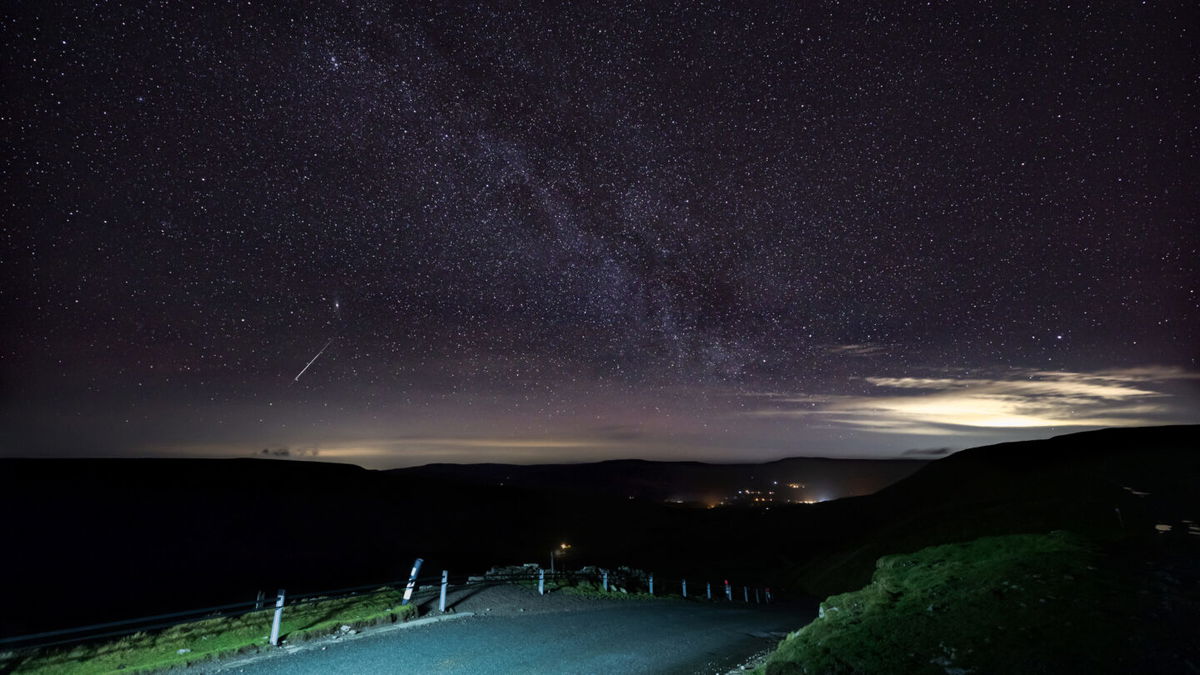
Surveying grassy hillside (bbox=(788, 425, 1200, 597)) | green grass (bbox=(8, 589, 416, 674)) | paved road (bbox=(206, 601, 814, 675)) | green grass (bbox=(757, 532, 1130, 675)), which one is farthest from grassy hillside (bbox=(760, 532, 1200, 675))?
green grass (bbox=(8, 589, 416, 674))

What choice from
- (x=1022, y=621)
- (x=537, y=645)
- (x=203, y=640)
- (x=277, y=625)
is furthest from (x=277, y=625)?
(x=1022, y=621)

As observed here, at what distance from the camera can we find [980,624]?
28.2ft

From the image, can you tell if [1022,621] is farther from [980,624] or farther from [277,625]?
[277,625]

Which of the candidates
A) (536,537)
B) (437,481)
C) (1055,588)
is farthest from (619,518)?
(1055,588)

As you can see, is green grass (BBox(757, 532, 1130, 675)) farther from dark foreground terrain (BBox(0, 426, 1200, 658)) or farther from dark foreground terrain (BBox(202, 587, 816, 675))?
dark foreground terrain (BBox(0, 426, 1200, 658))

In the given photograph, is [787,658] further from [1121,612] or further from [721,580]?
[721,580]

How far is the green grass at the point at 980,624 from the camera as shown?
23.9 feet

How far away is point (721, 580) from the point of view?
53812 mm

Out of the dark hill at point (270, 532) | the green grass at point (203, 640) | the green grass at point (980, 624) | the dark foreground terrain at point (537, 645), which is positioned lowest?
the dark hill at point (270, 532)

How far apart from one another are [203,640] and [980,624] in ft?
44.2

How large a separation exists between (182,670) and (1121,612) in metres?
14.7

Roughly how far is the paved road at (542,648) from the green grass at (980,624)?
2.15 meters

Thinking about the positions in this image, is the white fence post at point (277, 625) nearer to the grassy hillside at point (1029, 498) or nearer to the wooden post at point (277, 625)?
the wooden post at point (277, 625)

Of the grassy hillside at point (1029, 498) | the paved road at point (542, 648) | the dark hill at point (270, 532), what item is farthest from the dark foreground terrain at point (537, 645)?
the dark hill at point (270, 532)
